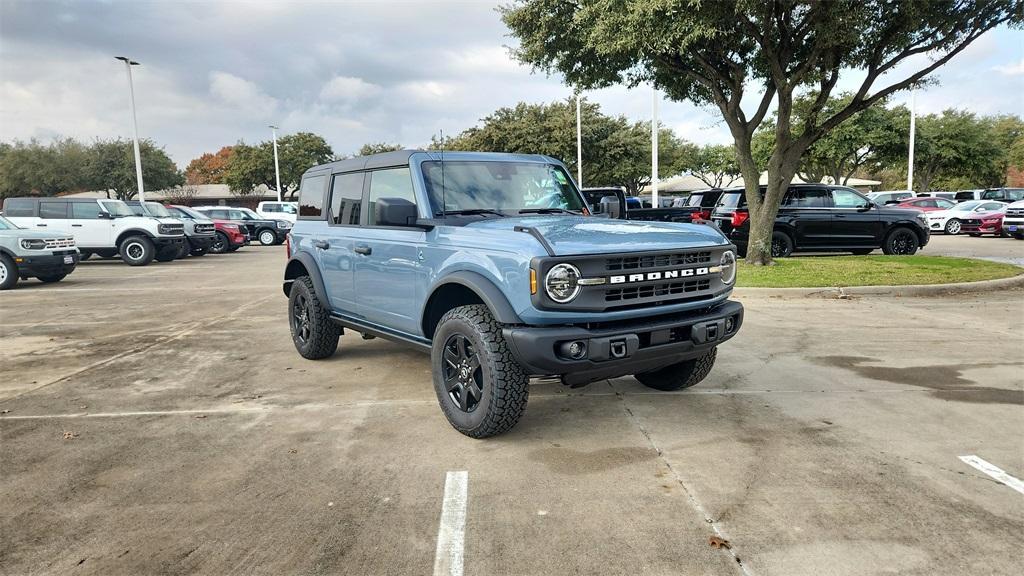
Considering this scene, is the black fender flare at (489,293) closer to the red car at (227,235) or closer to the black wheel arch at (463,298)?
the black wheel arch at (463,298)

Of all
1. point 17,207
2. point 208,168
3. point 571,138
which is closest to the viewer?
point 17,207

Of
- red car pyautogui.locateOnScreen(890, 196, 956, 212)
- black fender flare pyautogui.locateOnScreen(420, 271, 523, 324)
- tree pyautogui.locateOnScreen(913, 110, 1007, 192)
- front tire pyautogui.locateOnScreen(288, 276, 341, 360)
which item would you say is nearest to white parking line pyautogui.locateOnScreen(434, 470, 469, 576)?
black fender flare pyautogui.locateOnScreen(420, 271, 523, 324)

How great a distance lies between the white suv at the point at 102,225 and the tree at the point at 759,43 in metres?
11.3

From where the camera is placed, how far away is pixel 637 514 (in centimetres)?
313

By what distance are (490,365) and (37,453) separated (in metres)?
2.94

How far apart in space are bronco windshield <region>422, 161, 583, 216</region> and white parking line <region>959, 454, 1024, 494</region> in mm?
3144

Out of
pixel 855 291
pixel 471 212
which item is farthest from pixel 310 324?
pixel 855 291

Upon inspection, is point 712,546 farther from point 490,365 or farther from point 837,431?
point 837,431

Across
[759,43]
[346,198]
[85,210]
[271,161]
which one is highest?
[271,161]

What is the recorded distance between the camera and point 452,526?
3.04 metres

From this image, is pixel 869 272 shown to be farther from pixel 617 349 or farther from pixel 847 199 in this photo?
pixel 617 349

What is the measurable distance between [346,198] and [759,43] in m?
10.6

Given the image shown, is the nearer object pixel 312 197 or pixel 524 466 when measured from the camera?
pixel 524 466

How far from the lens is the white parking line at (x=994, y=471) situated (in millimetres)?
3408
